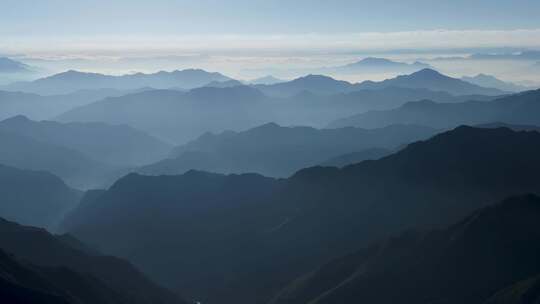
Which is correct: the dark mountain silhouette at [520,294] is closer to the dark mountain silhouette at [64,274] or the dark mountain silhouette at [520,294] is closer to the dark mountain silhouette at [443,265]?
the dark mountain silhouette at [443,265]

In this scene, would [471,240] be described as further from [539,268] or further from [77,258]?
[77,258]

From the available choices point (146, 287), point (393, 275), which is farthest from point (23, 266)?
point (393, 275)

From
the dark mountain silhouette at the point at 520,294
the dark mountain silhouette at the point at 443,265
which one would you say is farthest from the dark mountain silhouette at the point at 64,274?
the dark mountain silhouette at the point at 520,294

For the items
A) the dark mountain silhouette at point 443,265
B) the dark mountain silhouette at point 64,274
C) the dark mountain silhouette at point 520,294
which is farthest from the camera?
the dark mountain silhouette at point 443,265

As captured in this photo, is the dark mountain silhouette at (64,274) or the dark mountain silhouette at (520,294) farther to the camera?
the dark mountain silhouette at (64,274)

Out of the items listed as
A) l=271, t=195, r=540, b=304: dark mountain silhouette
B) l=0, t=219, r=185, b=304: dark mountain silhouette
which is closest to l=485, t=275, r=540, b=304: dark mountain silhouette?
l=271, t=195, r=540, b=304: dark mountain silhouette

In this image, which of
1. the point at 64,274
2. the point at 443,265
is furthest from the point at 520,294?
the point at 64,274
